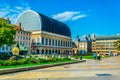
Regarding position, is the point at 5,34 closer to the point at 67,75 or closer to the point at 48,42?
the point at 67,75

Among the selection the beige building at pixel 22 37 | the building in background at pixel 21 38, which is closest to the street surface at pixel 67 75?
the building in background at pixel 21 38

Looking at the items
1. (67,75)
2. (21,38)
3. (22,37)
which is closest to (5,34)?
(67,75)

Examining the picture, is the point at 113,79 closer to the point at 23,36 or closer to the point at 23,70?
the point at 23,70

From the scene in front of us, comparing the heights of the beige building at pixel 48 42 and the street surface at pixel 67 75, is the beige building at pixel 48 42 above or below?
above

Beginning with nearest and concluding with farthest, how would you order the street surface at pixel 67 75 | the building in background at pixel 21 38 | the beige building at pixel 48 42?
the street surface at pixel 67 75 → the building in background at pixel 21 38 → the beige building at pixel 48 42

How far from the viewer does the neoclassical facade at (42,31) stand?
140875 millimetres

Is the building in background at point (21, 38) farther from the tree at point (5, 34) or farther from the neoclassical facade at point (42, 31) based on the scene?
the tree at point (5, 34)

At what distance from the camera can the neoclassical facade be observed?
141m

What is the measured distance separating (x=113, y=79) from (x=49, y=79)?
414 centimetres

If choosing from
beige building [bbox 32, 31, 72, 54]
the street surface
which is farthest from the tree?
beige building [bbox 32, 31, 72, 54]

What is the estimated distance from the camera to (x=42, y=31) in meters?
143

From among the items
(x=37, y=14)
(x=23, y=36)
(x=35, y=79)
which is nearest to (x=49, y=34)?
(x=37, y=14)

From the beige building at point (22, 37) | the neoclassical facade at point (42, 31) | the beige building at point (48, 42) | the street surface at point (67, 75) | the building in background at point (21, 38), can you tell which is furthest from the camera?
the neoclassical facade at point (42, 31)

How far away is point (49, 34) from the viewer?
15238 cm
